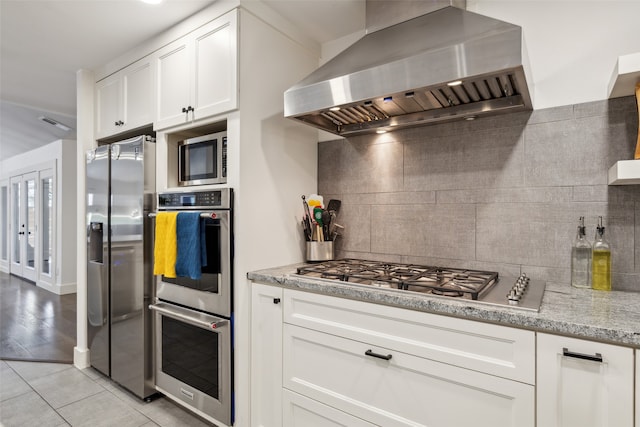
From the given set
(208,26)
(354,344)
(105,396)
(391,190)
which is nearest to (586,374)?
(354,344)

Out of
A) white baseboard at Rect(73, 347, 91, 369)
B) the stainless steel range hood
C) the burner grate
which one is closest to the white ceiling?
the stainless steel range hood

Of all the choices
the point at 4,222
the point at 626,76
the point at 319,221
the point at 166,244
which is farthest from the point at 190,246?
the point at 4,222

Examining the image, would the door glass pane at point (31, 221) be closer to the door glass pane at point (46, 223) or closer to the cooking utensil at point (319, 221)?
the door glass pane at point (46, 223)

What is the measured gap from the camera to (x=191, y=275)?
6.27 ft

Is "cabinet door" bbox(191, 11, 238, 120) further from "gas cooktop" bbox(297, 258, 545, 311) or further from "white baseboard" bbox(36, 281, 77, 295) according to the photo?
"white baseboard" bbox(36, 281, 77, 295)

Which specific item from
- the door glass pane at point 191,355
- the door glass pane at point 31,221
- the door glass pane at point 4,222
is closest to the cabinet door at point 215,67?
the door glass pane at point 191,355

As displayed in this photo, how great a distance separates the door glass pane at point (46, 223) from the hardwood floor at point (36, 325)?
0.45m

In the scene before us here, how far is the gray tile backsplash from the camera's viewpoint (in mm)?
1526

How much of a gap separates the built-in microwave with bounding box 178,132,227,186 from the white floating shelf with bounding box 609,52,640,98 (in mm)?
1815

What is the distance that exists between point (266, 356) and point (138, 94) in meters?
2.02

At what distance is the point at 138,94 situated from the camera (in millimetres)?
2494

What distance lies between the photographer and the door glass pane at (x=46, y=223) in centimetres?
593

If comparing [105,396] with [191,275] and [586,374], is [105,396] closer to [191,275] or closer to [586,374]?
[191,275]

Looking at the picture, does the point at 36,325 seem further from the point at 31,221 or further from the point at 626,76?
the point at 626,76
